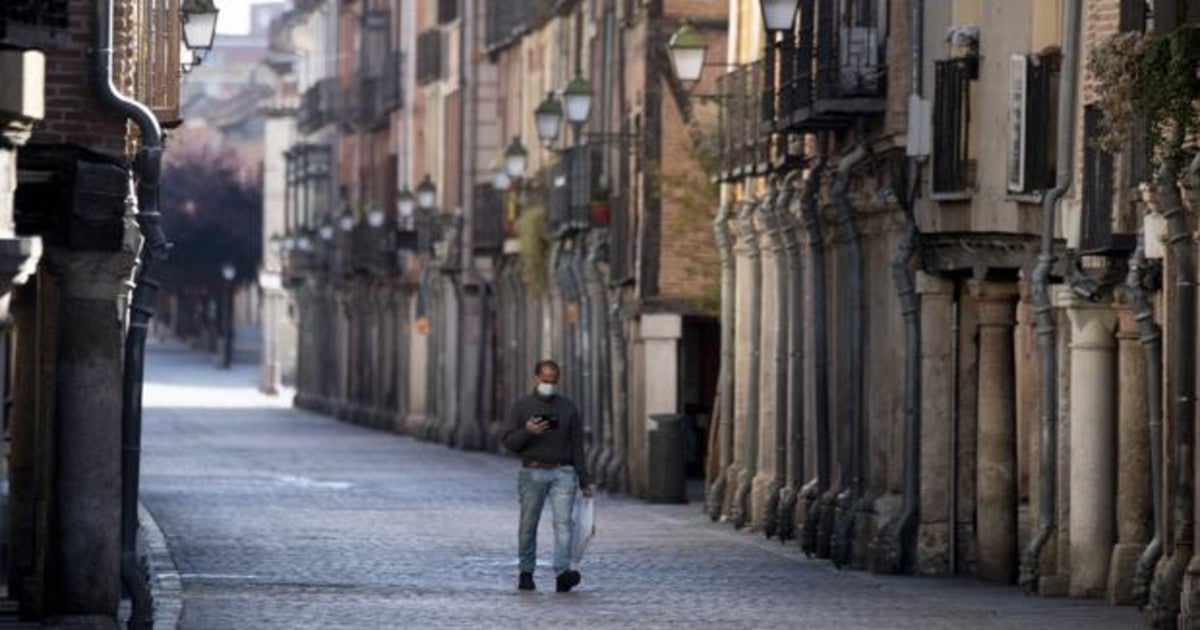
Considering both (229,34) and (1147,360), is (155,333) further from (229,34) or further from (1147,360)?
(1147,360)

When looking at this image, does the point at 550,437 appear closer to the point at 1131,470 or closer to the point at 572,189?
the point at 1131,470

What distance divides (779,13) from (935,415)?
3789 mm

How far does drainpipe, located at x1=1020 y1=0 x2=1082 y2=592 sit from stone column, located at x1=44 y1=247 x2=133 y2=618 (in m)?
9.12

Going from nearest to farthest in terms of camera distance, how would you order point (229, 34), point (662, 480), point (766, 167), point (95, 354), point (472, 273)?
point (95, 354)
point (766, 167)
point (662, 480)
point (472, 273)
point (229, 34)

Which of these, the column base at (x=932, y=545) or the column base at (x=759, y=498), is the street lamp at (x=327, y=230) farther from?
the column base at (x=932, y=545)

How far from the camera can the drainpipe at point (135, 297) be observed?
23.5 metres

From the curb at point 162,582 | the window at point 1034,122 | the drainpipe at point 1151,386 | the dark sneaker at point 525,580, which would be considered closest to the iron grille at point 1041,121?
the window at point 1034,122

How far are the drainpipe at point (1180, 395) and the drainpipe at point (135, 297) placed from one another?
6.02m

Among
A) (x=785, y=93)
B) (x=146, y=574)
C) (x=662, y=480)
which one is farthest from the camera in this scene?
(x=662, y=480)

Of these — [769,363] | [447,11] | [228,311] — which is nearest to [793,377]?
[769,363]

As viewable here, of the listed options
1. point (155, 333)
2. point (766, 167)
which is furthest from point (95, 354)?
point (155, 333)

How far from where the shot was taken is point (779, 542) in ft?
129

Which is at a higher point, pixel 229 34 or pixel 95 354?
pixel 229 34

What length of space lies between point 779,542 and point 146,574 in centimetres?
1346
